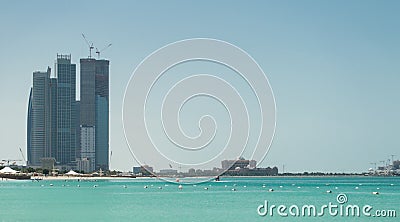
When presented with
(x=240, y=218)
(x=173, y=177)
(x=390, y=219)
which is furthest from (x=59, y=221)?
(x=173, y=177)

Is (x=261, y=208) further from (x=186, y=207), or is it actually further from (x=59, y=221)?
(x=59, y=221)

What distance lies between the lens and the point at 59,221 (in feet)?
153

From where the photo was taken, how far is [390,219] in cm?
4566

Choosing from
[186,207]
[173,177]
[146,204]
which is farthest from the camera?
[173,177]

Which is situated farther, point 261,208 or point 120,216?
point 261,208

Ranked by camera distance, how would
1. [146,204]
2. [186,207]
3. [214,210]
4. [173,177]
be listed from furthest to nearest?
[173,177]
[146,204]
[186,207]
[214,210]

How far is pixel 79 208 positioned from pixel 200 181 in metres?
90.9

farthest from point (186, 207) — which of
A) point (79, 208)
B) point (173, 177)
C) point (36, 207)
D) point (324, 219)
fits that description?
point (173, 177)

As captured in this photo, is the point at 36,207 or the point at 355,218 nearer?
the point at 355,218

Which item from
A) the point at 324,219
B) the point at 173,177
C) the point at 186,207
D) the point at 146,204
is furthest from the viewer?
the point at 173,177

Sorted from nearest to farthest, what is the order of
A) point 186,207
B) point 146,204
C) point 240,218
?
point 240,218 < point 186,207 < point 146,204

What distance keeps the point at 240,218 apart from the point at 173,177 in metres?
101

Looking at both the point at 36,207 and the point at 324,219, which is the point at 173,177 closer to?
the point at 36,207

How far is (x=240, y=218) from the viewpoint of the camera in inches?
1897
